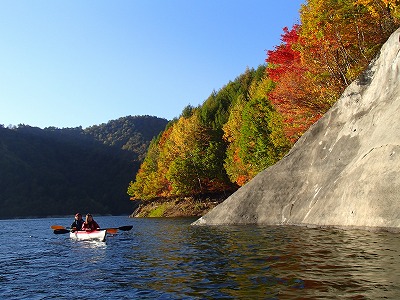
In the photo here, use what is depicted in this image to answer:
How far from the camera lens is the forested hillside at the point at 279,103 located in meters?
31.9

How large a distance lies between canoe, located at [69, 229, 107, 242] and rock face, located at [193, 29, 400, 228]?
10175 mm

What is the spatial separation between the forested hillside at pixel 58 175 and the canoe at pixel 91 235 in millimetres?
123344

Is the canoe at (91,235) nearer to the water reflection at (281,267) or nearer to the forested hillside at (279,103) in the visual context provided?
the water reflection at (281,267)

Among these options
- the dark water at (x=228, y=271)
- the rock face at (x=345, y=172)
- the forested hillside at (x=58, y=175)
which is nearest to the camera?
the dark water at (x=228, y=271)

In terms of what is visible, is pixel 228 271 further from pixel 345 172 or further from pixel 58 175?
pixel 58 175

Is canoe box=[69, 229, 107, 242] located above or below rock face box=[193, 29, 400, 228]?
below

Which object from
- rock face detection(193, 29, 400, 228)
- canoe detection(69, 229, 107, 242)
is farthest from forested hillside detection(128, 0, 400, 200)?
canoe detection(69, 229, 107, 242)

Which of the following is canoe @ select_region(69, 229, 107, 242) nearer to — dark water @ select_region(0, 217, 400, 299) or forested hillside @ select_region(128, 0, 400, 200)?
dark water @ select_region(0, 217, 400, 299)

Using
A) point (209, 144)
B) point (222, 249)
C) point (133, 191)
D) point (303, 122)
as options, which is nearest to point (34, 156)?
point (133, 191)

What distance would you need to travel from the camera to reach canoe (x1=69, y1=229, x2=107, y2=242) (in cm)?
2720

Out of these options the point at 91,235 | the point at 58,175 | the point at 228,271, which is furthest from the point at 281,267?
the point at 58,175

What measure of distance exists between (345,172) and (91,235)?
693 inches

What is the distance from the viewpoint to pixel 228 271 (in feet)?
42.8

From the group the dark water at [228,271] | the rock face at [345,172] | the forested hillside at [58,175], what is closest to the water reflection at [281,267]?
the dark water at [228,271]
